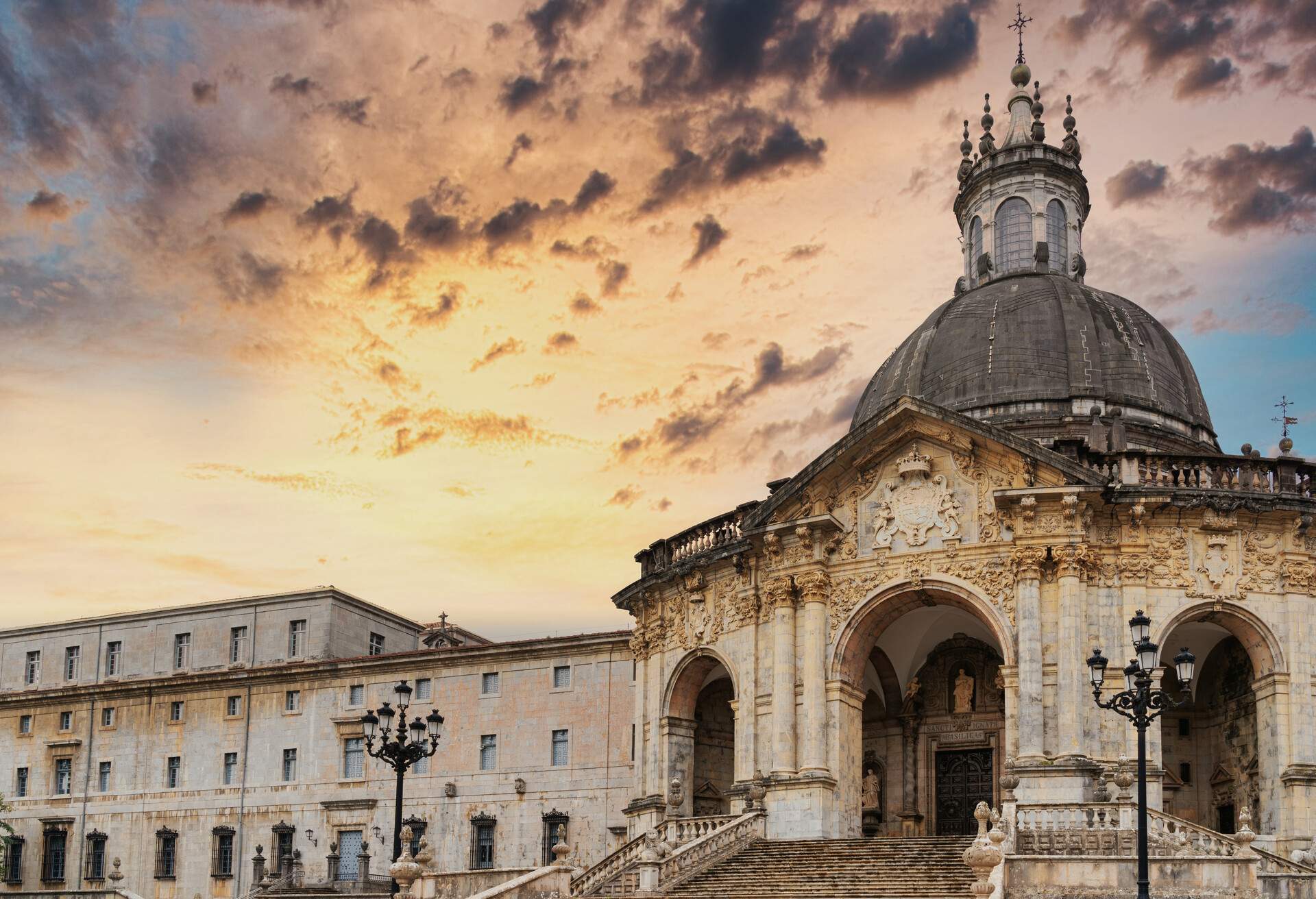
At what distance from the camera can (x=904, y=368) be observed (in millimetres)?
46906

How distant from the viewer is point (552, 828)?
50.9m

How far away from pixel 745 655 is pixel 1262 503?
12680mm

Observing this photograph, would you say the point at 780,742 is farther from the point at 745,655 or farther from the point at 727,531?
the point at 727,531

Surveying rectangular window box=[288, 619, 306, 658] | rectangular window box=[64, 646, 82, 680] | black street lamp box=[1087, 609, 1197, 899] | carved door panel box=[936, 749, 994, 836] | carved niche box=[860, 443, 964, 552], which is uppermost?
carved niche box=[860, 443, 964, 552]

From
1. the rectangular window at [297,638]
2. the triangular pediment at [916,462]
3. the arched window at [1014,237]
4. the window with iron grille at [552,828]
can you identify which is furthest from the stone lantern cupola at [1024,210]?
the rectangular window at [297,638]

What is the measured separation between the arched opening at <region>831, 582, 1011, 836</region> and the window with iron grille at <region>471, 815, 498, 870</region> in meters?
15.3

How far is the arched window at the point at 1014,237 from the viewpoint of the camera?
165ft

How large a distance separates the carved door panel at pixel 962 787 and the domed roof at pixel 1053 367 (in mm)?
8734

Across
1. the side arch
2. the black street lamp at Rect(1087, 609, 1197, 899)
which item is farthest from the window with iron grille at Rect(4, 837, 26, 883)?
the black street lamp at Rect(1087, 609, 1197, 899)

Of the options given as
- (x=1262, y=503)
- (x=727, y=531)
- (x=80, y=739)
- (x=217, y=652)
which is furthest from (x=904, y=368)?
(x=80, y=739)

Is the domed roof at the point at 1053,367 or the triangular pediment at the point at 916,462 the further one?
the domed roof at the point at 1053,367

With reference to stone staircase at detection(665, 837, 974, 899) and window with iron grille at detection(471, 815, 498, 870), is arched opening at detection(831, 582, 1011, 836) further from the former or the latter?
window with iron grille at detection(471, 815, 498, 870)

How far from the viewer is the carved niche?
1449 inches

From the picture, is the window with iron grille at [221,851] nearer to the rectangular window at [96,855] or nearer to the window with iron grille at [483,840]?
the rectangular window at [96,855]
